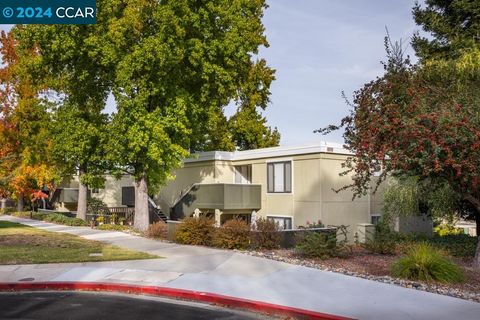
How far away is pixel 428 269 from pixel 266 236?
6.70m

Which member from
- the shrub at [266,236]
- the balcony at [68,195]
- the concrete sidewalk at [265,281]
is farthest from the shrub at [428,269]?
the balcony at [68,195]

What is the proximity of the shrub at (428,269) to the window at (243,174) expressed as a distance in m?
19.0

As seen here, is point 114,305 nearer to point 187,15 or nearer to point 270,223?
point 270,223

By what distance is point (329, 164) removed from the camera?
996 inches

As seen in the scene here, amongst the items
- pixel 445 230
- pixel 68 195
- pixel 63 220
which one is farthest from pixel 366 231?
pixel 68 195

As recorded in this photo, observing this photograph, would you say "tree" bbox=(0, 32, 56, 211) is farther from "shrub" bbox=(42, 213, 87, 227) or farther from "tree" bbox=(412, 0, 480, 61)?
"tree" bbox=(412, 0, 480, 61)

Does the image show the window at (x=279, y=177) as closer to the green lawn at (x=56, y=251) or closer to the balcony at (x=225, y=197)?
the balcony at (x=225, y=197)

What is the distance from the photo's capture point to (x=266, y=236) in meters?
18.0

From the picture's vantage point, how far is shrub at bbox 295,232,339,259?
16.0 metres

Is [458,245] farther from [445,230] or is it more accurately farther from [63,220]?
[63,220]

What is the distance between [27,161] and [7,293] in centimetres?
2384

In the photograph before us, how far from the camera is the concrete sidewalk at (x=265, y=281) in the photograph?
31.3ft

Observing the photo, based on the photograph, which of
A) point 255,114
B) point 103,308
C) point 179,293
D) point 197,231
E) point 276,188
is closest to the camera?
point 103,308

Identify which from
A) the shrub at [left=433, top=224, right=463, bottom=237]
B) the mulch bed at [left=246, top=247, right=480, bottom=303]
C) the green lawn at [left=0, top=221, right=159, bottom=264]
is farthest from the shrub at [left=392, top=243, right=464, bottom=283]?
the shrub at [left=433, top=224, right=463, bottom=237]
